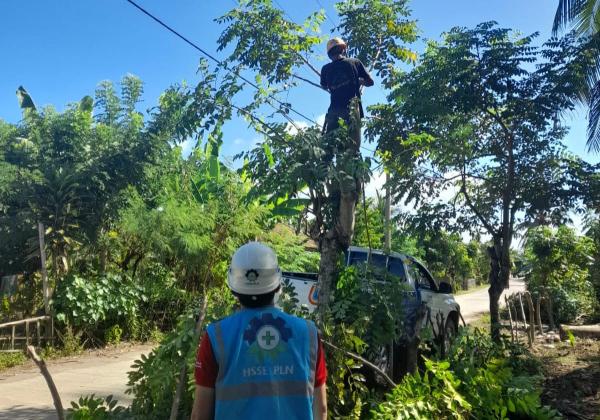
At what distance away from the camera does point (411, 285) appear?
6.21 meters

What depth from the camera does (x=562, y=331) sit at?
1109cm

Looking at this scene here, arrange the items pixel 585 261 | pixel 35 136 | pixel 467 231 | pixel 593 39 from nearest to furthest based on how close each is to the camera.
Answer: pixel 593 39
pixel 467 231
pixel 35 136
pixel 585 261

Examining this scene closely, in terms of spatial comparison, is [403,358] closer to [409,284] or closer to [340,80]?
[409,284]

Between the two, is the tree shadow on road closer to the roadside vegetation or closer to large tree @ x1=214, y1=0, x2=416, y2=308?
the roadside vegetation

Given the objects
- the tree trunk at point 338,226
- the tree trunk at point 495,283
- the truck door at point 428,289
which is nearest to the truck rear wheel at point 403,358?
the tree trunk at point 338,226

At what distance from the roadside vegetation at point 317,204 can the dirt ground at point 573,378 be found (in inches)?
4.5

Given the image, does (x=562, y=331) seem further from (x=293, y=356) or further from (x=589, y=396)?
(x=293, y=356)

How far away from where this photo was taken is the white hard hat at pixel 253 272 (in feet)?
6.73

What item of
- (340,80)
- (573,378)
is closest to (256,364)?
(340,80)

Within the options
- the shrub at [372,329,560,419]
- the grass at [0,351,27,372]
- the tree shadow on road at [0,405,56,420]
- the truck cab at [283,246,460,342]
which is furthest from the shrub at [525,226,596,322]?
the tree shadow on road at [0,405,56,420]

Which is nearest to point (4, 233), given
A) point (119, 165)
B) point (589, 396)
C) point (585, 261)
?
point (119, 165)

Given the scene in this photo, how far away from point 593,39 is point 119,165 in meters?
8.93

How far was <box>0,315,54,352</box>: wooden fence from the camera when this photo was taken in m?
8.47

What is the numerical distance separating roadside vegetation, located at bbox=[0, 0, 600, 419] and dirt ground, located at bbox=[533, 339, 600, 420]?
11cm
